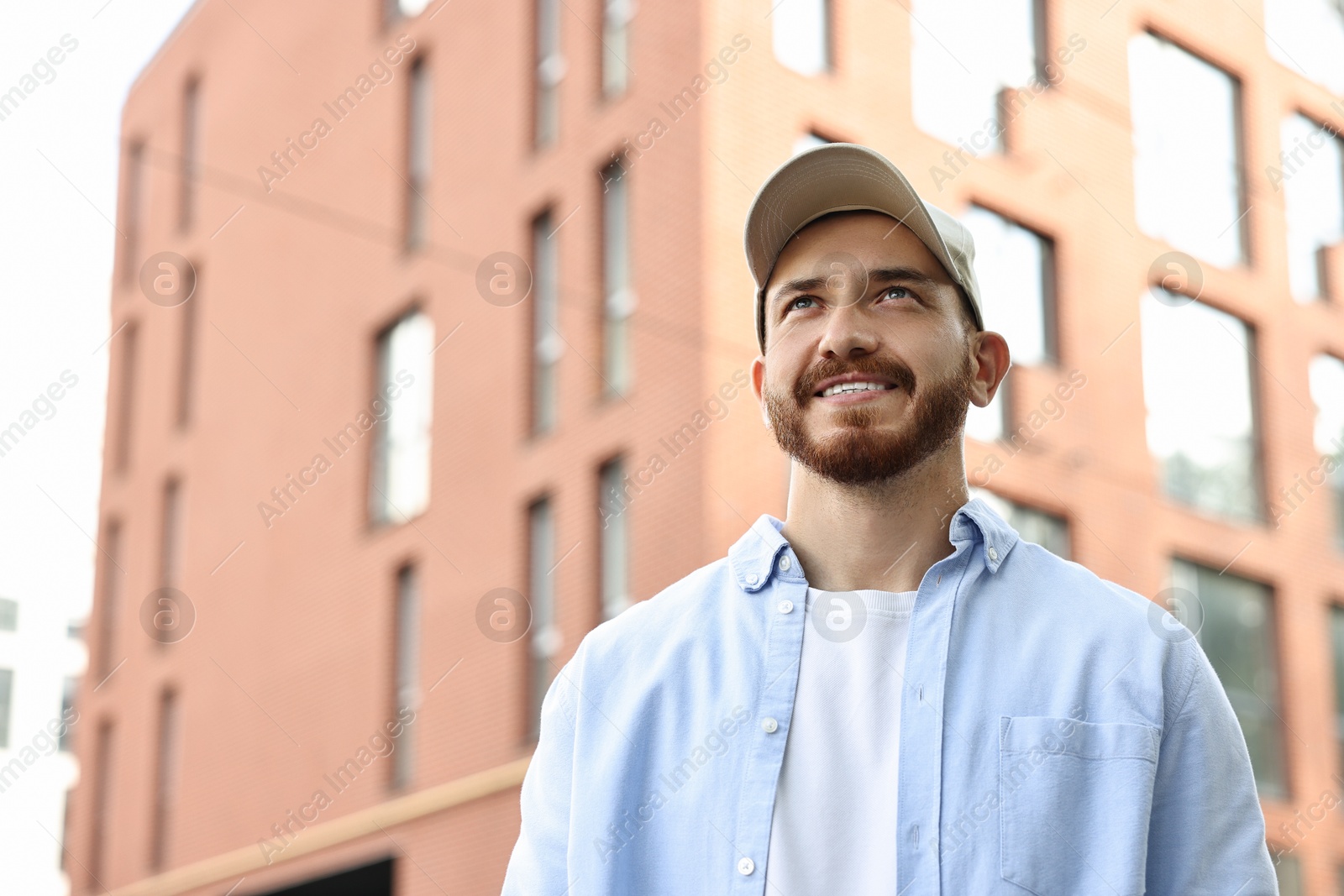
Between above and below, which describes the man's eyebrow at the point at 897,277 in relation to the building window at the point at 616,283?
below

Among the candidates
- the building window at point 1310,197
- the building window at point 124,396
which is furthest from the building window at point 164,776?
the building window at point 1310,197

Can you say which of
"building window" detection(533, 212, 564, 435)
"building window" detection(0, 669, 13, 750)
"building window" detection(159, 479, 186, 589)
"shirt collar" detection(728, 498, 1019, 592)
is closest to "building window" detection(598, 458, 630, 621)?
"building window" detection(533, 212, 564, 435)

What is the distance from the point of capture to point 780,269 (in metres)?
2.72

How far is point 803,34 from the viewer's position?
52.5ft

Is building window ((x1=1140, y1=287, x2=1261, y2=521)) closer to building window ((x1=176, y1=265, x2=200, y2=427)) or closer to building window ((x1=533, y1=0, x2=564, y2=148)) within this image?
building window ((x1=533, y1=0, x2=564, y2=148))

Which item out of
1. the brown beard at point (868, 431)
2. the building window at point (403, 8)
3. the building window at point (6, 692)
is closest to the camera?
the brown beard at point (868, 431)

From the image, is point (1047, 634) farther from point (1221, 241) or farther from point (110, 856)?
point (110, 856)

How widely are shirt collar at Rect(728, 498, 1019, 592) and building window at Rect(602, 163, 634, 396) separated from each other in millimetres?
13643

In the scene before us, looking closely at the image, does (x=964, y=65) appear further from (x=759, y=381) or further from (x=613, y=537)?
(x=759, y=381)

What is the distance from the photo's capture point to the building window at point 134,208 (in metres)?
28.8

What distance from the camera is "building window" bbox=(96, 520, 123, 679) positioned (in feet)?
90.3

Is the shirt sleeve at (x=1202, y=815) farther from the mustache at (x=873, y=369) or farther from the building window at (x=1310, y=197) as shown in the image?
the building window at (x=1310, y=197)

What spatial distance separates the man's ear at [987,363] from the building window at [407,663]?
16.6 meters

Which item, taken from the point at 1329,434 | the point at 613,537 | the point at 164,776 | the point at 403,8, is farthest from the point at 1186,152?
the point at 164,776
